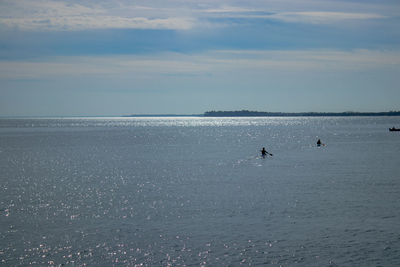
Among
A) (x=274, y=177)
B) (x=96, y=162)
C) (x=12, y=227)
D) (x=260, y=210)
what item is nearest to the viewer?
(x=12, y=227)

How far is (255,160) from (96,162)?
Result: 2807cm

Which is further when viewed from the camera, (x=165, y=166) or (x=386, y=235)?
(x=165, y=166)

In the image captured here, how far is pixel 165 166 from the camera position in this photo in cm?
7069

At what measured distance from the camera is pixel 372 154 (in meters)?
84.4

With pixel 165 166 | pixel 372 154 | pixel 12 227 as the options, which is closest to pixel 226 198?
pixel 12 227

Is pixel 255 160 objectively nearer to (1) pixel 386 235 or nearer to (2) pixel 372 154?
(2) pixel 372 154

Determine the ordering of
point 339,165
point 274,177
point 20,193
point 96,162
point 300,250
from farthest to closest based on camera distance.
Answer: point 96,162
point 339,165
point 274,177
point 20,193
point 300,250

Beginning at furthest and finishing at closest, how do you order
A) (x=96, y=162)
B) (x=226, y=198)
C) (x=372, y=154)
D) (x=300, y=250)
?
(x=372, y=154), (x=96, y=162), (x=226, y=198), (x=300, y=250)

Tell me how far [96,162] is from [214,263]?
5741 cm

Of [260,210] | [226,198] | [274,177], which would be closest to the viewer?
[260,210]

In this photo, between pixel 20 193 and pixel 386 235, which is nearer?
pixel 386 235

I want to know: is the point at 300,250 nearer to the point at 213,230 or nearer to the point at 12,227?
the point at 213,230

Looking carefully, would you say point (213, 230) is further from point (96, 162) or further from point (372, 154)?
point (372, 154)

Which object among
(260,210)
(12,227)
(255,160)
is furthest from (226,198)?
(255,160)
